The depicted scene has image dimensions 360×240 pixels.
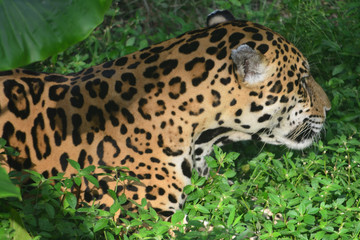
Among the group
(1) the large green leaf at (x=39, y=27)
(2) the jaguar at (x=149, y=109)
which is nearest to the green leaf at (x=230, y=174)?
(2) the jaguar at (x=149, y=109)

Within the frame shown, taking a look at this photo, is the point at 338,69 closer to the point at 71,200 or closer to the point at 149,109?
the point at 149,109

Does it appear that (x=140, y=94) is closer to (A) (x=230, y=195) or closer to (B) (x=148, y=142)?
(B) (x=148, y=142)

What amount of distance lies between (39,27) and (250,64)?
1856 mm

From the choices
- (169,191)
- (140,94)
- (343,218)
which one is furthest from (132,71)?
(343,218)

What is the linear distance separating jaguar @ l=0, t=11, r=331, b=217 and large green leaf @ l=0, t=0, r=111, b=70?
5.13 feet

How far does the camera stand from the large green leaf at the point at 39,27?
303cm

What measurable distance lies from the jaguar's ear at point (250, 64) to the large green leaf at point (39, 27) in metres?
1.54

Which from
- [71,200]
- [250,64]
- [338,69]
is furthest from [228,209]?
[338,69]

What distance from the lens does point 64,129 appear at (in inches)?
181

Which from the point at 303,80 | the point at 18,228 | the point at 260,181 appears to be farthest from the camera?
the point at 260,181

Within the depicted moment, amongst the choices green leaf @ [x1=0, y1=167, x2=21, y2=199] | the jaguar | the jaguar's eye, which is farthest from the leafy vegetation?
green leaf @ [x1=0, y1=167, x2=21, y2=199]

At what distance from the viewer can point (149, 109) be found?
461 centimetres

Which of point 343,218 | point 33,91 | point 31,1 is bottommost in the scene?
point 343,218

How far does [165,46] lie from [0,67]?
1941 millimetres
